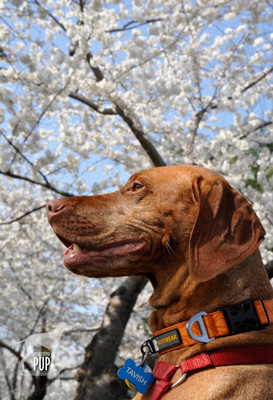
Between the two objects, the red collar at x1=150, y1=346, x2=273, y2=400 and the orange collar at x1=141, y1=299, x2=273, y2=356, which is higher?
the orange collar at x1=141, y1=299, x2=273, y2=356

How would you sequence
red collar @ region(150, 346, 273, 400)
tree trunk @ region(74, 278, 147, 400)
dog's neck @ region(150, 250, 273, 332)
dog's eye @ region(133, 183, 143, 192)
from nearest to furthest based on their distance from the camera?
1. red collar @ region(150, 346, 273, 400)
2. dog's neck @ region(150, 250, 273, 332)
3. dog's eye @ region(133, 183, 143, 192)
4. tree trunk @ region(74, 278, 147, 400)

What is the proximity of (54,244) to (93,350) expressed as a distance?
6.85 metres

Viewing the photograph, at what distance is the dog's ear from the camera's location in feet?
6.32

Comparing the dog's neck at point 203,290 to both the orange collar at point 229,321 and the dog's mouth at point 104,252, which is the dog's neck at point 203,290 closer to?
the orange collar at point 229,321

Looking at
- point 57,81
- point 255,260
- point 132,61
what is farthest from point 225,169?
point 255,260

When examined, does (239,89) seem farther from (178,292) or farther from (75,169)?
(178,292)

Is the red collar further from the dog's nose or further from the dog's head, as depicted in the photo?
the dog's nose

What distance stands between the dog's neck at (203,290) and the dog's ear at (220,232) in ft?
0.50

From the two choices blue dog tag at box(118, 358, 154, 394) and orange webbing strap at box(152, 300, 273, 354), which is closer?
orange webbing strap at box(152, 300, 273, 354)

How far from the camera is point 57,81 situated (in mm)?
7191

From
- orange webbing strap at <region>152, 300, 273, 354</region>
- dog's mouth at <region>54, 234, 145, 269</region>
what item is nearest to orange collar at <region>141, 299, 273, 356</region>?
orange webbing strap at <region>152, 300, 273, 354</region>

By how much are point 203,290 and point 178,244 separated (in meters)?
0.26

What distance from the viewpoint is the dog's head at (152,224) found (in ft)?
6.66

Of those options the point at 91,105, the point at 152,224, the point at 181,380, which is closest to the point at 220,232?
the point at 152,224
